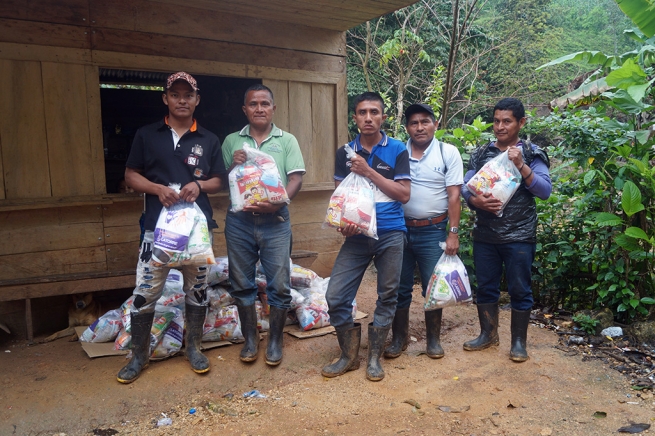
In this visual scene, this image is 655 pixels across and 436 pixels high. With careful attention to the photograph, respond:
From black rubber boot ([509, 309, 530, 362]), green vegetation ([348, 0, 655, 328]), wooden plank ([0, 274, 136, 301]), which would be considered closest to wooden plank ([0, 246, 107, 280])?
wooden plank ([0, 274, 136, 301])

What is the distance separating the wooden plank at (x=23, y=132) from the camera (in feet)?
12.8

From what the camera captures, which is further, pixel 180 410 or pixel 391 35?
pixel 391 35

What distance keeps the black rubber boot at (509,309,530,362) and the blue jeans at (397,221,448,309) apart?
0.75m

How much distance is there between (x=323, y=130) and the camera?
553cm

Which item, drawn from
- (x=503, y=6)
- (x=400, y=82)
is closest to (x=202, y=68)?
(x=400, y=82)

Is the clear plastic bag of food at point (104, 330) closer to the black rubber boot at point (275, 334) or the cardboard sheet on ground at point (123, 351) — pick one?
the cardboard sheet on ground at point (123, 351)

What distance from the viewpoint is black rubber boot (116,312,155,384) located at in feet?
10.8

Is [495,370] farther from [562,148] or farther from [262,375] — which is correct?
[562,148]

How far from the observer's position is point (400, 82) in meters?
10.7

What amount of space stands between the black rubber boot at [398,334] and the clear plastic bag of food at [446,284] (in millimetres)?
292

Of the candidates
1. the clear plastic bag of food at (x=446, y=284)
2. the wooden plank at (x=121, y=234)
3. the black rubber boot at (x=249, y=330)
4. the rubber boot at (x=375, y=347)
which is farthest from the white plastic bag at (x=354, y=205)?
the wooden plank at (x=121, y=234)

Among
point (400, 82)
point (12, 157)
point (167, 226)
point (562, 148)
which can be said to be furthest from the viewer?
point (400, 82)

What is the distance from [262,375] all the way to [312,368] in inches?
15.3

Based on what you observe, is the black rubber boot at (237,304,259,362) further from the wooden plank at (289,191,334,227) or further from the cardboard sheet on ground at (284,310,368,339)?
the wooden plank at (289,191,334,227)
